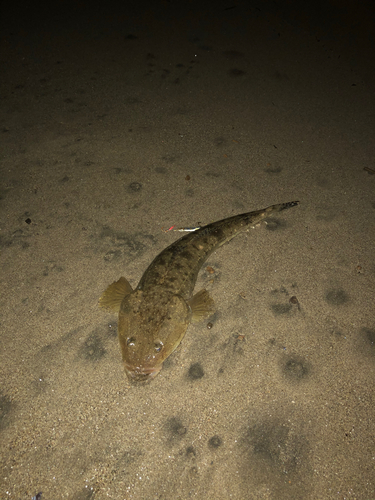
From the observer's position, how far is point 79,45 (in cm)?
645

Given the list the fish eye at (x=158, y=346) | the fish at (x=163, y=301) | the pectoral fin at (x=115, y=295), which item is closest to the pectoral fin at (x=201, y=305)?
the fish at (x=163, y=301)

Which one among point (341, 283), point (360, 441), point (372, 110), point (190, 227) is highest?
point (372, 110)

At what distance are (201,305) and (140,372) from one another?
834 millimetres

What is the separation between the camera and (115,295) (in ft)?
10.6

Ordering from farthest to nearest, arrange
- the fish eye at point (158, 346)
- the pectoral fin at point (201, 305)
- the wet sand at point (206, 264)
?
the pectoral fin at point (201, 305)
the fish eye at point (158, 346)
the wet sand at point (206, 264)

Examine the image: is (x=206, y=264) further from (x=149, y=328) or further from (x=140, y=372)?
(x=140, y=372)

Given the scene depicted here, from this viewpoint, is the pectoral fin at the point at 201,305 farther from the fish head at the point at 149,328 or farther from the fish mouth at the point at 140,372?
the fish mouth at the point at 140,372

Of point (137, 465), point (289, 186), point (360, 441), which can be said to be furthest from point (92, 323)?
point (289, 186)

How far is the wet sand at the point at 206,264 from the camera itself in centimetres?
256

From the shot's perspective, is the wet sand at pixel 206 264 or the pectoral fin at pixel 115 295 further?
the pectoral fin at pixel 115 295

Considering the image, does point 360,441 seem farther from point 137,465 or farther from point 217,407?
point 137,465

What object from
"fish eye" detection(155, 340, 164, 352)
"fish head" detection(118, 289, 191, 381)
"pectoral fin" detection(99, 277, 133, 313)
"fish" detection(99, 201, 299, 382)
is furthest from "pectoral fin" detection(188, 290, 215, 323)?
"pectoral fin" detection(99, 277, 133, 313)

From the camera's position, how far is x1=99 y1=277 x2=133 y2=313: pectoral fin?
125 inches

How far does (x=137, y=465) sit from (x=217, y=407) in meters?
0.72
